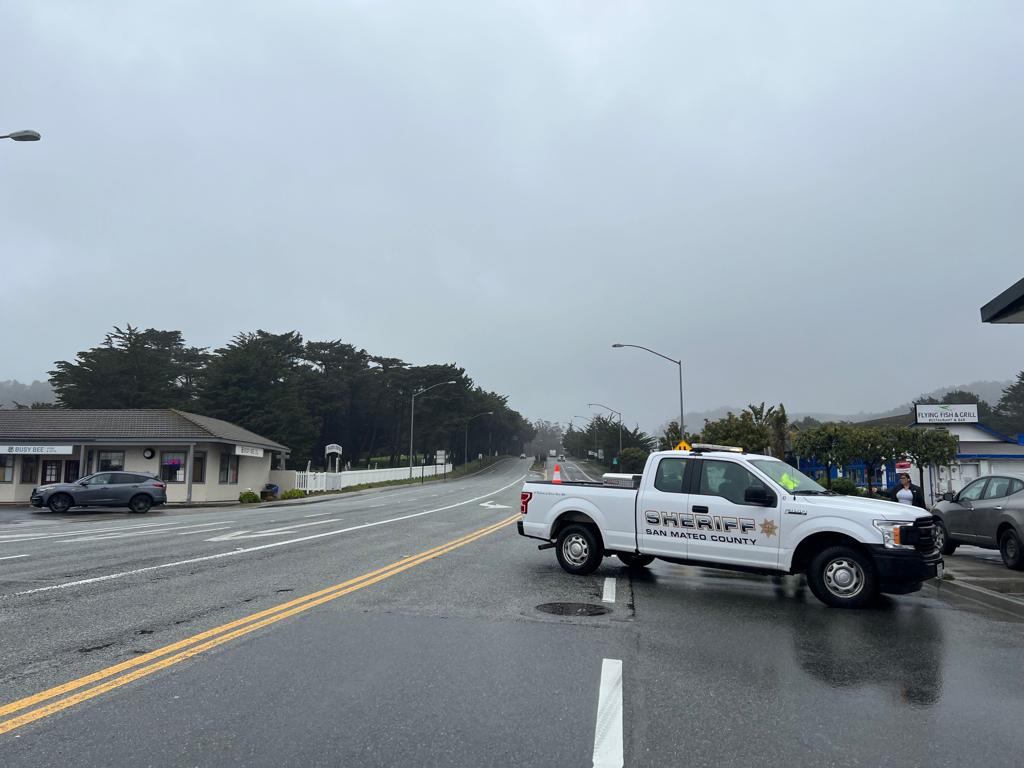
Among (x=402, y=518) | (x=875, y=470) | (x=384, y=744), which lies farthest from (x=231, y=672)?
(x=875, y=470)

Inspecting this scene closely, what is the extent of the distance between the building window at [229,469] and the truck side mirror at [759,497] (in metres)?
34.9

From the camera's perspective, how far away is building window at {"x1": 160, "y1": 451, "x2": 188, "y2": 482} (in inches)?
1398

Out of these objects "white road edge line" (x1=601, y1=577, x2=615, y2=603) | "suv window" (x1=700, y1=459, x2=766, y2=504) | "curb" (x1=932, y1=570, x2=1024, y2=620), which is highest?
"suv window" (x1=700, y1=459, x2=766, y2=504)

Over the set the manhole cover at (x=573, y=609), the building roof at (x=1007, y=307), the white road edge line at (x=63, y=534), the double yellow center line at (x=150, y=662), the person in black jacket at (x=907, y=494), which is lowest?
the white road edge line at (x=63, y=534)

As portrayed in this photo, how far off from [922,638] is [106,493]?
28561 mm

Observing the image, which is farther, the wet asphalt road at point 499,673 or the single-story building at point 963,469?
the single-story building at point 963,469

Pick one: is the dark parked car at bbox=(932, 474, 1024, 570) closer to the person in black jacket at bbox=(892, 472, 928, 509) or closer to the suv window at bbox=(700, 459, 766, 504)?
the person in black jacket at bbox=(892, 472, 928, 509)

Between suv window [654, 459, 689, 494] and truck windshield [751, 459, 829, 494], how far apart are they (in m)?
0.97

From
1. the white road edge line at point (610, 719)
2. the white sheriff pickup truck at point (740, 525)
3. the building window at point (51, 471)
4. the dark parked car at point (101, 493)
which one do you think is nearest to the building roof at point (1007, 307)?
the white sheriff pickup truck at point (740, 525)

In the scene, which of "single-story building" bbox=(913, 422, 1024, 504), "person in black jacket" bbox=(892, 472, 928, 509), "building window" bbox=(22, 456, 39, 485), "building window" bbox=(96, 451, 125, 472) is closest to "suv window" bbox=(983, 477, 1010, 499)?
"person in black jacket" bbox=(892, 472, 928, 509)

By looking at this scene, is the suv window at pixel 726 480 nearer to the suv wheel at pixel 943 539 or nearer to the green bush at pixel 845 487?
the suv wheel at pixel 943 539

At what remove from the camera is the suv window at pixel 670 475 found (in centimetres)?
957

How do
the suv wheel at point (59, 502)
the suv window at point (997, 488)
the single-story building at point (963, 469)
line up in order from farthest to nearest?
1. the single-story building at point (963, 469)
2. the suv wheel at point (59, 502)
3. the suv window at point (997, 488)

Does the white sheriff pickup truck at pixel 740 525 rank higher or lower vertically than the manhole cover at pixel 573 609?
higher
